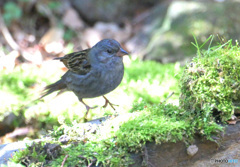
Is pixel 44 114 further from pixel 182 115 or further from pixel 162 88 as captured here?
pixel 182 115

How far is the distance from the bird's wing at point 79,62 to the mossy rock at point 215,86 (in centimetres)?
127

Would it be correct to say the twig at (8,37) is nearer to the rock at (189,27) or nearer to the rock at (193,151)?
the rock at (189,27)

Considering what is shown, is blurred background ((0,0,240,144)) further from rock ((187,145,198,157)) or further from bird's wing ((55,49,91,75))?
rock ((187,145,198,157))

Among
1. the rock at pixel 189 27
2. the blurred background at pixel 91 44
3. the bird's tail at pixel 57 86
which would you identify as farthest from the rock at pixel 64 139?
the rock at pixel 189 27

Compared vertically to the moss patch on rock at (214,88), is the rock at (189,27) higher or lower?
higher

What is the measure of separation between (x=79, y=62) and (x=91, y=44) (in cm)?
495

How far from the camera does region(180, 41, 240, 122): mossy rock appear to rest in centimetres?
249

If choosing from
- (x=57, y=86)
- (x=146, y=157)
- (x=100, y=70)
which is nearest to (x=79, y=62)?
(x=100, y=70)

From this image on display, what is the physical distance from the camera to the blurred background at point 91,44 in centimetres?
446

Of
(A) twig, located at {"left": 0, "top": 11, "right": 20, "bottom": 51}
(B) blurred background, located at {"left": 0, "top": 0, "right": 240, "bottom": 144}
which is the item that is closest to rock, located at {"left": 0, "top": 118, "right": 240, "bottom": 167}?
(B) blurred background, located at {"left": 0, "top": 0, "right": 240, "bottom": 144}

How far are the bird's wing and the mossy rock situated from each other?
1.27 meters

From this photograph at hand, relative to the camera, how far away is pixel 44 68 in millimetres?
6258

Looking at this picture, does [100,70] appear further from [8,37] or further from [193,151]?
[8,37]

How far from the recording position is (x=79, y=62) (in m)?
3.54
